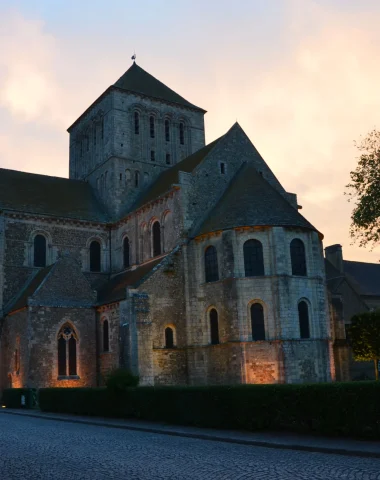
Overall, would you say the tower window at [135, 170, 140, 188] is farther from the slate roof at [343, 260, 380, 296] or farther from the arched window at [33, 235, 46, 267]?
the slate roof at [343, 260, 380, 296]

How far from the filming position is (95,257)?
38562 mm

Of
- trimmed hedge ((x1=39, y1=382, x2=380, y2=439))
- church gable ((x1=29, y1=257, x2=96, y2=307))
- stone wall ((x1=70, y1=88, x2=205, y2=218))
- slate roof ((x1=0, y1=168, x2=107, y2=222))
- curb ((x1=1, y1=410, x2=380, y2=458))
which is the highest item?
stone wall ((x1=70, y1=88, x2=205, y2=218))

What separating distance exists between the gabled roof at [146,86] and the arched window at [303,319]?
2265cm

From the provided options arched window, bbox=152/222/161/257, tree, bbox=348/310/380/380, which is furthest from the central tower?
tree, bbox=348/310/380/380

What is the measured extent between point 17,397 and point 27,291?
22.9 feet

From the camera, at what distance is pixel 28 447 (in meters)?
13.9

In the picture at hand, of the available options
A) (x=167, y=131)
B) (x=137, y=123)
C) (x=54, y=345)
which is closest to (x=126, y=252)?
(x=54, y=345)

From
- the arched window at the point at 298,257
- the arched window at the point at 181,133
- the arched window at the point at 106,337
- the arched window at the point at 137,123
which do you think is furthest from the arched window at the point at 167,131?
the arched window at the point at 298,257

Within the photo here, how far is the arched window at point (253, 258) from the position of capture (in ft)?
93.1

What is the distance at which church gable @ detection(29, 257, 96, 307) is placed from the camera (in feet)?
102

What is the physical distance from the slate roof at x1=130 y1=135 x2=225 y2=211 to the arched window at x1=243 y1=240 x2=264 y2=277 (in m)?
6.58

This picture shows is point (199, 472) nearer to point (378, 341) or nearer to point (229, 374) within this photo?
point (229, 374)

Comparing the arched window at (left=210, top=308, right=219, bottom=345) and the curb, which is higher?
the arched window at (left=210, top=308, right=219, bottom=345)

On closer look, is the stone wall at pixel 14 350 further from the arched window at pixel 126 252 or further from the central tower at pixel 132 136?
the central tower at pixel 132 136
